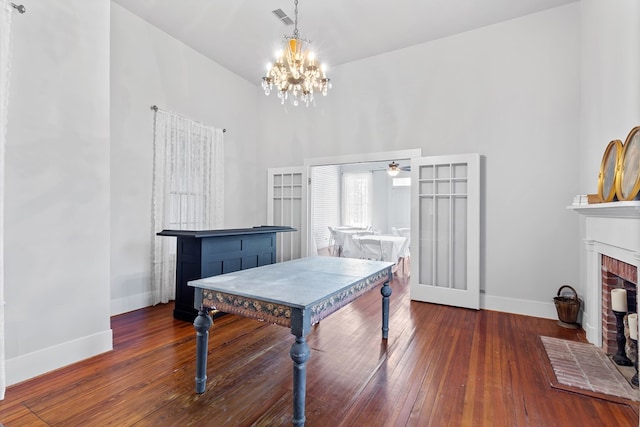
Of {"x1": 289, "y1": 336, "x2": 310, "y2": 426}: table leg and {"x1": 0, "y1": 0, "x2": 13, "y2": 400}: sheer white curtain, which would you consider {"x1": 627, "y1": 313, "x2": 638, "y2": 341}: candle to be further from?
{"x1": 0, "y1": 0, "x2": 13, "y2": 400}: sheer white curtain

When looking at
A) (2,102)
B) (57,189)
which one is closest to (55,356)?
(57,189)

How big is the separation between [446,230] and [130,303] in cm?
419

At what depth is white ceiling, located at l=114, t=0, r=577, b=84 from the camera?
3.61 metres

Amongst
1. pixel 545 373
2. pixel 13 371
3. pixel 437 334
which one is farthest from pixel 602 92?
pixel 13 371

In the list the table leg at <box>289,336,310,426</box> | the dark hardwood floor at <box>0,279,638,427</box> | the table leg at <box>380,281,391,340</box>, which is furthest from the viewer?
the table leg at <box>380,281,391,340</box>

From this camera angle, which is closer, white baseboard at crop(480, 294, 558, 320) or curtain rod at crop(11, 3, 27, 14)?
curtain rod at crop(11, 3, 27, 14)

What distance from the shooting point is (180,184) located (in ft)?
14.3

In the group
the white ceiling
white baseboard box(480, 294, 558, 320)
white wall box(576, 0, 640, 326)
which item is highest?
the white ceiling

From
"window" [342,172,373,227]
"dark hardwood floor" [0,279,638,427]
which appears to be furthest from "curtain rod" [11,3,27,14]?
"window" [342,172,373,227]

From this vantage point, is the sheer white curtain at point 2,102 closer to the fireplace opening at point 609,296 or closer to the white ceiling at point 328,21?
the white ceiling at point 328,21

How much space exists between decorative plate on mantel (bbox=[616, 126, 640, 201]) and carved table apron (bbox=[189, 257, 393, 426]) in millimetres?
1832

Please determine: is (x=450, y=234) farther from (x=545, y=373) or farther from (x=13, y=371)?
(x=13, y=371)

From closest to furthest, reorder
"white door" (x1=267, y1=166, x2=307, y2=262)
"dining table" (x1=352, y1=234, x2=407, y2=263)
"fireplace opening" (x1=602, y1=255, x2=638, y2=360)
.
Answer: "fireplace opening" (x1=602, y1=255, x2=638, y2=360) → "white door" (x1=267, y1=166, x2=307, y2=262) → "dining table" (x1=352, y1=234, x2=407, y2=263)

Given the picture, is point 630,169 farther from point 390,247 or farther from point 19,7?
point 19,7
